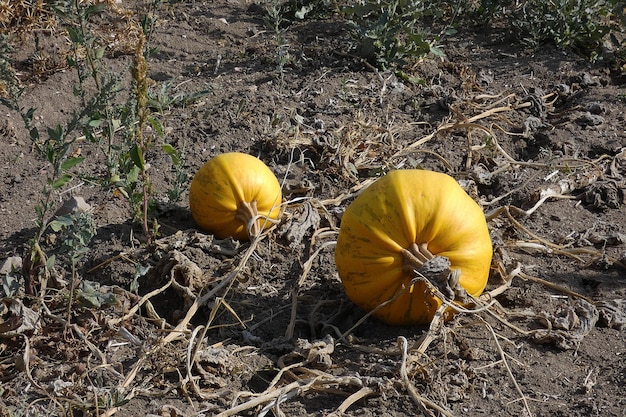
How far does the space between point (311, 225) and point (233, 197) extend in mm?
516

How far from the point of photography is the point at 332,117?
5863 millimetres

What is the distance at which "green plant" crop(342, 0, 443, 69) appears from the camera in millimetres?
6352

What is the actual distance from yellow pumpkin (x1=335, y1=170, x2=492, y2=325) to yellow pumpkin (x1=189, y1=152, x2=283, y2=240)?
82 cm

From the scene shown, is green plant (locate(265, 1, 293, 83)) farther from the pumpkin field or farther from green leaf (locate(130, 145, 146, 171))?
green leaf (locate(130, 145, 146, 171))

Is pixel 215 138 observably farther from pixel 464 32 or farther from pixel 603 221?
pixel 464 32

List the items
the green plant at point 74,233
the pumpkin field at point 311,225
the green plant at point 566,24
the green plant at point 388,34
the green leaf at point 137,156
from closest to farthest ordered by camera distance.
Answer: the pumpkin field at point 311,225 → the green plant at point 74,233 → the green leaf at point 137,156 → the green plant at point 388,34 → the green plant at point 566,24

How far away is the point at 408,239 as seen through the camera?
362 centimetres

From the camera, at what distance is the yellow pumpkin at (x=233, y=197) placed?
4371 millimetres

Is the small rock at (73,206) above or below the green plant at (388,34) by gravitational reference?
below

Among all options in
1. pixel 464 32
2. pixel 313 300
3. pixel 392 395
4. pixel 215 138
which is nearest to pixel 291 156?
pixel 215 138

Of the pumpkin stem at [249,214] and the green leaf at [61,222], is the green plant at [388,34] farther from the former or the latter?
the green leaf at [61,222]

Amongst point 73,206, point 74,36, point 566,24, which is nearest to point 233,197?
point 73,206

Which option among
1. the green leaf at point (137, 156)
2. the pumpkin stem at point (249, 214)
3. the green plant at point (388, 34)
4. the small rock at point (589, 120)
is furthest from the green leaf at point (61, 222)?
the small rock at point (589, 120)

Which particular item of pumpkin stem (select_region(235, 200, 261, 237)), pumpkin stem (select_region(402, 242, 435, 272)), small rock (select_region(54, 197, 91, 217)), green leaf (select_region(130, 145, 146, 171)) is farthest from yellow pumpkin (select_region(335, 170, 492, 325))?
small rock (select_region(54, 197, 91, 217))
